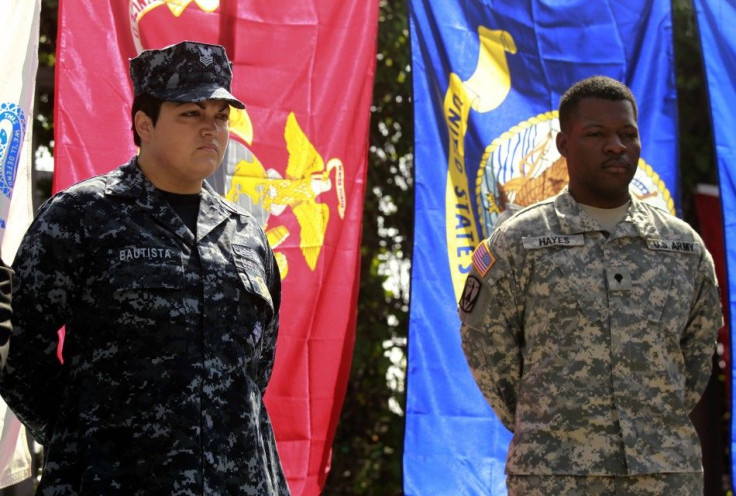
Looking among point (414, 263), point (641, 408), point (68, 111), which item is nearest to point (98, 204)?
point (68, 111)

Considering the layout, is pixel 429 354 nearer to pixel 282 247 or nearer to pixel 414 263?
pixel 414 263

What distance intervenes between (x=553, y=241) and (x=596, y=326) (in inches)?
11.8

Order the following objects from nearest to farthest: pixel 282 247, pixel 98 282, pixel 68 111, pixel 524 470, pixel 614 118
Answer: pixel 98 282 < pixel 524 470 < pixel 614 118 < pixel 68 111 < pixel 282 247

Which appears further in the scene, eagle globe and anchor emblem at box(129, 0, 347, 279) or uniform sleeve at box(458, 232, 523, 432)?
eagle globe and anchor emblem at box(129, 0, 347, 279)

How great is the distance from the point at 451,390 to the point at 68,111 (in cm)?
195

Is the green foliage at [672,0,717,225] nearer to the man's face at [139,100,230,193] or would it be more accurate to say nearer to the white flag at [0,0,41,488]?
the white flag at [0,0,41,488]

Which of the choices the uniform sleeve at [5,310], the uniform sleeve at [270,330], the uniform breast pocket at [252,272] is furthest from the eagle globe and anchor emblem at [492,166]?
the uniform sleeve at [5,310]

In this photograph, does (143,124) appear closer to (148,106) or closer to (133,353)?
(148,106)

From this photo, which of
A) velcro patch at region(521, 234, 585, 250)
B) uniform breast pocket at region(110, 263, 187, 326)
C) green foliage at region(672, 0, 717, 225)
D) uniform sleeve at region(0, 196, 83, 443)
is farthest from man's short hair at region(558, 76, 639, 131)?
green foliage at region(672, 0, 717, 225)

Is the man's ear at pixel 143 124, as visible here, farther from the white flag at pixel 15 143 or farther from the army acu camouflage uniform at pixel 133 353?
the white flag at pixel 15 143

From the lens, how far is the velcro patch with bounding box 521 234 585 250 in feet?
11.9

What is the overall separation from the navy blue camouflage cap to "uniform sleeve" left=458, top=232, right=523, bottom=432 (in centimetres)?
103

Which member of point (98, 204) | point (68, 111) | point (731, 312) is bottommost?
point (731, 312)

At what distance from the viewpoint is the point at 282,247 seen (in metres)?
4.78
